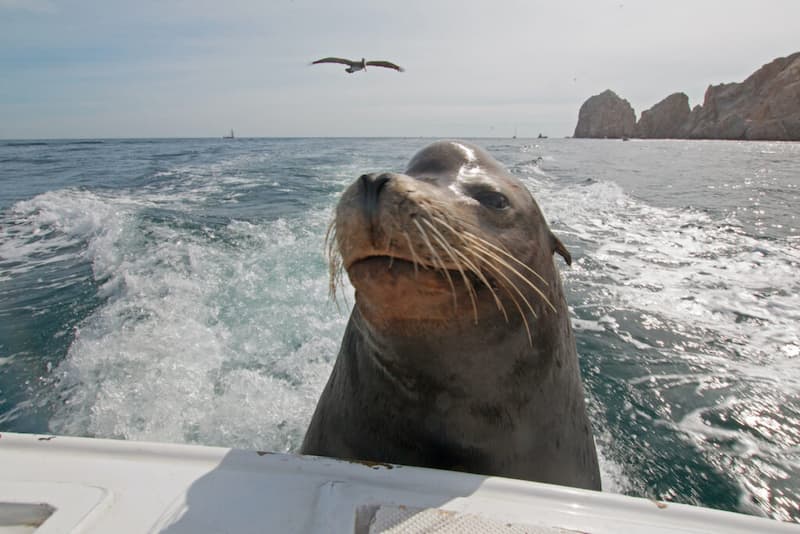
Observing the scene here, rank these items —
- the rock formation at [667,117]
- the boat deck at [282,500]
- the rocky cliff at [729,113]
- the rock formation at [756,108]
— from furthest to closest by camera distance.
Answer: the rock formation at [667,117], the rocky cliff at [729,113], the rock formation at [756,108], the boat deck at [282,500]

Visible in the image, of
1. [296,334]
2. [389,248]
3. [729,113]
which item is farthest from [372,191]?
[729,113]

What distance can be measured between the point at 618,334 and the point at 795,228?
621cm

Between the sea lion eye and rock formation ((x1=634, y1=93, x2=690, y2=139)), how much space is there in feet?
333

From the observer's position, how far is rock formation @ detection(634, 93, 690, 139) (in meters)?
92.1

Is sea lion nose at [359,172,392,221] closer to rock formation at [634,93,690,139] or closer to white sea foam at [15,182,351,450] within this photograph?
white sea foam at [15,182,351,450]

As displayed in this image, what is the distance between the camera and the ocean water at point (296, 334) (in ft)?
10.4

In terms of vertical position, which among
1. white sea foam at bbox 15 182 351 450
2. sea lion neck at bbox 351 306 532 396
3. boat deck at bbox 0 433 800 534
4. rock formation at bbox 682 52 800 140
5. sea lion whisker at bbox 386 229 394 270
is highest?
rock formation at bbox 682 52 800 140

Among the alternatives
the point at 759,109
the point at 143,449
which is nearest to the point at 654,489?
the point at 143,449

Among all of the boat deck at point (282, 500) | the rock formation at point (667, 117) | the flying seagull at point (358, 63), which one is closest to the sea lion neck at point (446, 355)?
the boat deck at point (282, 500)

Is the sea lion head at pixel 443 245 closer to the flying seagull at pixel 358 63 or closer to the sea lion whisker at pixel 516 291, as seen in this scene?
the sea lion whisker at pixel 516 291

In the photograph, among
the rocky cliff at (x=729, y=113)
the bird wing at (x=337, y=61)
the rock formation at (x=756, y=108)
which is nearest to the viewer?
the bird wing at (x=337, y=61)

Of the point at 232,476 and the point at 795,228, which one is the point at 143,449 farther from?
the point at 795,228

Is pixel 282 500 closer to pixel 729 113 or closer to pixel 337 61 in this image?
pixel 337 61

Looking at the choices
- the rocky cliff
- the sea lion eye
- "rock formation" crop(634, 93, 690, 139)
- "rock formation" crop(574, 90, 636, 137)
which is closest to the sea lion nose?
the sea lion eye
